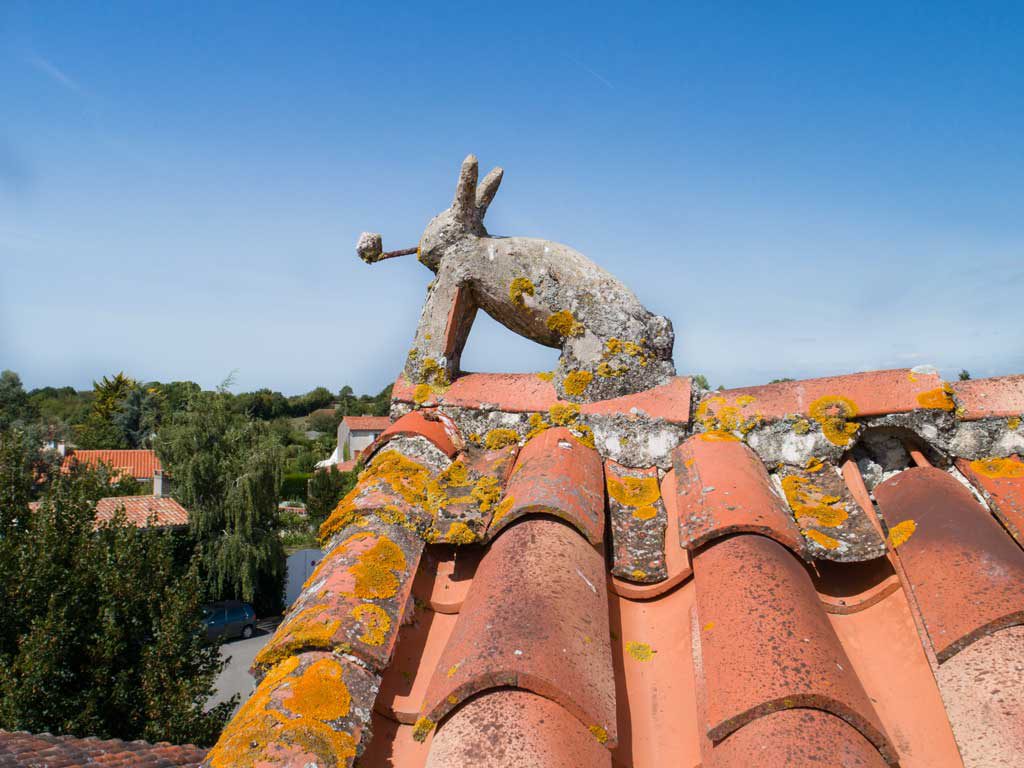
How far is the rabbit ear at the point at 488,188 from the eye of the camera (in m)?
4.27

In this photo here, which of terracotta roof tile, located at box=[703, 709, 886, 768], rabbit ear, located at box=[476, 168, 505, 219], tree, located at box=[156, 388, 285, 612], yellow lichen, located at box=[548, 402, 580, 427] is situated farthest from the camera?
tree, located at box=[156, 388, 285, 612]

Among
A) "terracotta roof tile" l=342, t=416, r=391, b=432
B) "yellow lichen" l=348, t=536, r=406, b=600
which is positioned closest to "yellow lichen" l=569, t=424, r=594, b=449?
"yellow lichen" l=348, t=536, r=406, b=600

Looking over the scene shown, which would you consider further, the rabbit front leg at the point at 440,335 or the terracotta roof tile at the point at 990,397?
the rabbit front leg at the point at 440,335

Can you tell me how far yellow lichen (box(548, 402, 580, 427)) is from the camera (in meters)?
3.58

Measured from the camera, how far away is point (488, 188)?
4277 millimetres

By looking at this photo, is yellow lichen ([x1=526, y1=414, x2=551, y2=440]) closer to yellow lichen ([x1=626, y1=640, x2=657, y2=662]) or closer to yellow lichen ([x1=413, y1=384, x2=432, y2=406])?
Result: yellow lichen ([x1=413, y1=384, x2=432, y2=406])

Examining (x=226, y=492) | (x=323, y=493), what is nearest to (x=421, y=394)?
(x=226, y=492)

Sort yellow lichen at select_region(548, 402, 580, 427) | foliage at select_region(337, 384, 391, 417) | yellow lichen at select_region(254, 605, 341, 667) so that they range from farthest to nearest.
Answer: foliage at select_region(337, 384, 391, 417) < yellow lichen at select_region(548, 402, 580, 427) < yellow lichen at select_region(254, 605, 341, 667)

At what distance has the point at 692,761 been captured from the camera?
6.16 feet

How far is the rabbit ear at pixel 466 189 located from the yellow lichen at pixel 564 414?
150 cm

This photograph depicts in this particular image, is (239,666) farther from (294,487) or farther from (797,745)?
(294,487)

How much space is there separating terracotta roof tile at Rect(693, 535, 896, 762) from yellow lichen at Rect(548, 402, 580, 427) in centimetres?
133

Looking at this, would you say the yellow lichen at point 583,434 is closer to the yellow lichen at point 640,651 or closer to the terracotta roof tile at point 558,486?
the terracotta roof tile at point 558,486

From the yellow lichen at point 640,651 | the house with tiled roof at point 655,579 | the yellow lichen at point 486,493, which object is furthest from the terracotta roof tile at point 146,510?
the yellow lichen at point 640,651
